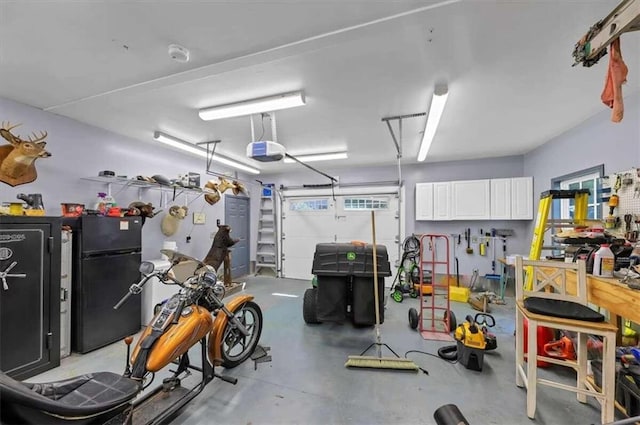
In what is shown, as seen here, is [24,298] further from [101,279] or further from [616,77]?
[616,77]

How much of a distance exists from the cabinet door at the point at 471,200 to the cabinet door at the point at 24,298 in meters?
6.38

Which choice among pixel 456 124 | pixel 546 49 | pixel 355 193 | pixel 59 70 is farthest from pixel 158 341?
pixel 355 193

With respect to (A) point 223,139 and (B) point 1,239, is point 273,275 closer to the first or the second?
(A) point 223,139

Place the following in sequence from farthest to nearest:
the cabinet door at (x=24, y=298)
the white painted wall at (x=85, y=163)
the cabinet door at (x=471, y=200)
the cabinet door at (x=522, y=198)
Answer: the cabinet door at (x=471, y=200) < the cabinet door at (x=522, y=198) < the white painted wall at (x=85, y=163) < the cabinet door at (x=24, y=298)

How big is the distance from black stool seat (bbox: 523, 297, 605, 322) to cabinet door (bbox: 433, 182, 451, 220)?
351 centimetres

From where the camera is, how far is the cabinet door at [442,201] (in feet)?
18.2

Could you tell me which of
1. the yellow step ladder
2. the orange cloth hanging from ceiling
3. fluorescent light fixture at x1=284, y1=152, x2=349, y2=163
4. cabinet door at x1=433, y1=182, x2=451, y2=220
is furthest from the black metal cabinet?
cabinet door at x1=433, y1=182, x2=451, y2=220

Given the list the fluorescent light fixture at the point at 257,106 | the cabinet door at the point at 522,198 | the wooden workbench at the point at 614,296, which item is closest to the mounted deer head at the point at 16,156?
the fluorescent light fixture at the point at 257,106

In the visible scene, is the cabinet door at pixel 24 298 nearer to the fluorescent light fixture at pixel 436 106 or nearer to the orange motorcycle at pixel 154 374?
the orange motorcycle at pixel 154 374

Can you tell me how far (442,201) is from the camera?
5582 mm

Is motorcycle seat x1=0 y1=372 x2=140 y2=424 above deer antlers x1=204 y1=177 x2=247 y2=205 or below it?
below

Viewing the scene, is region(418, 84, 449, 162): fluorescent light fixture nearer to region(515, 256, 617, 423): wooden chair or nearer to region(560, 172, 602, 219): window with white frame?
region(515, 256, 617, 423): wooden chair

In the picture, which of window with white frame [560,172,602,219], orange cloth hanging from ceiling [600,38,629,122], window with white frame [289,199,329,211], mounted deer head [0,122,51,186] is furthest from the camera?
window with white frame [289,199,329,211]

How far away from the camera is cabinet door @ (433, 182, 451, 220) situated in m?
5.54
